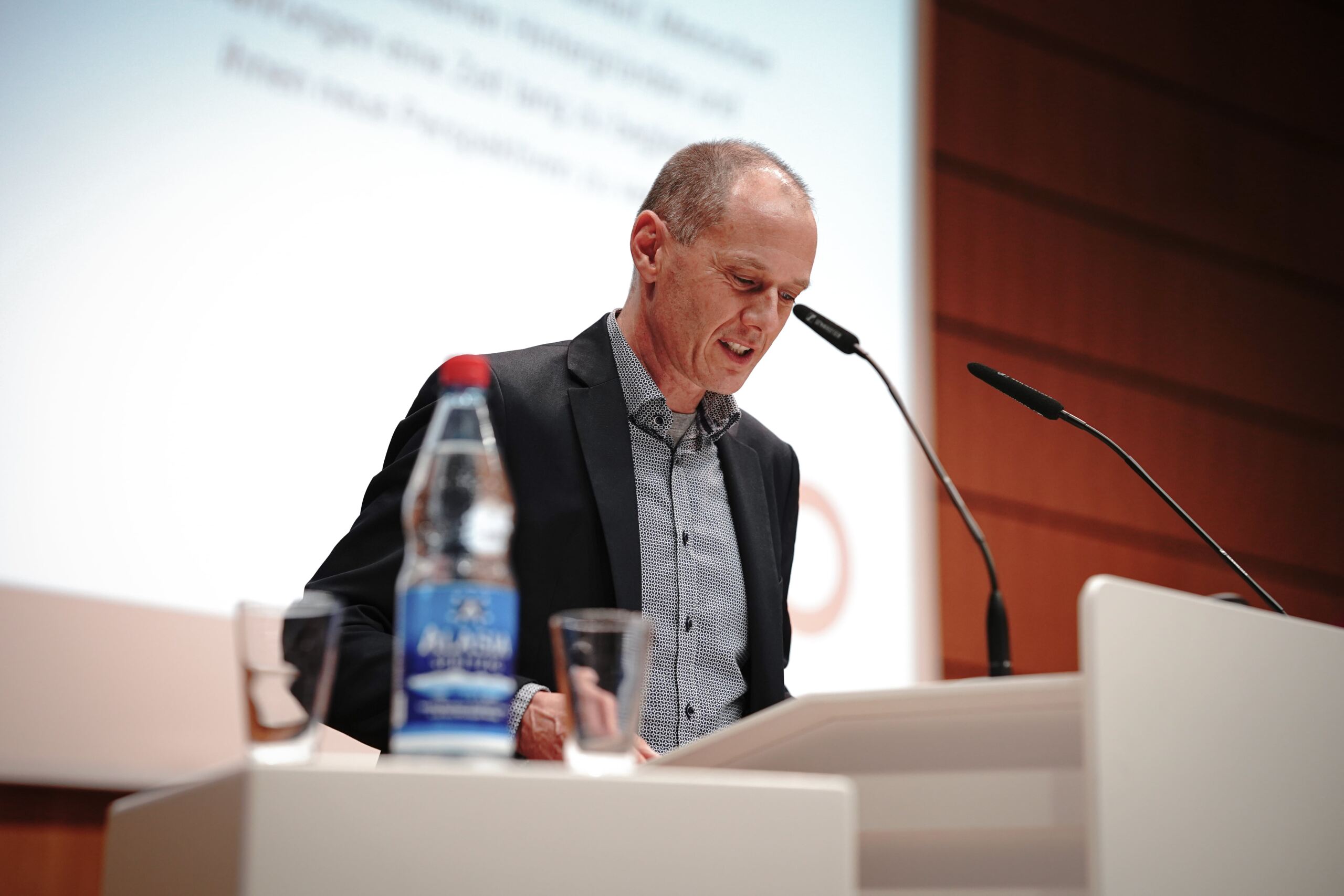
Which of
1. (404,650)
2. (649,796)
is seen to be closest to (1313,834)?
(649,796)

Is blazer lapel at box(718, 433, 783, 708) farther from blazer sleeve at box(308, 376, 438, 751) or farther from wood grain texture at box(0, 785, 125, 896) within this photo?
wood grain texture at box(0, 785, 125, 896)

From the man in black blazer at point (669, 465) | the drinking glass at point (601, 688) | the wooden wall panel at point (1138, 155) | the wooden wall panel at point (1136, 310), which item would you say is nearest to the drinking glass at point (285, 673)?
the drinking glass at point (601, 688)

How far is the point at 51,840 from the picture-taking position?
8.91ft

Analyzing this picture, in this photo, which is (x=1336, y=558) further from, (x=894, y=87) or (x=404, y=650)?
(x=404, y=650)

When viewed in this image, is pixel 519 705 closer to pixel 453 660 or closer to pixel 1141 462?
pixel 453 660

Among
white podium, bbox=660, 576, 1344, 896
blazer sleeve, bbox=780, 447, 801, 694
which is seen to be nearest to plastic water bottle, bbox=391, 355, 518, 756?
white podium, bbox=660, 576, 1344, 896

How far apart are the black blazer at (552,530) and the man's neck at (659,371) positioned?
0.16 feet

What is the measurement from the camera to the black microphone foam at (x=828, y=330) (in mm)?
1901

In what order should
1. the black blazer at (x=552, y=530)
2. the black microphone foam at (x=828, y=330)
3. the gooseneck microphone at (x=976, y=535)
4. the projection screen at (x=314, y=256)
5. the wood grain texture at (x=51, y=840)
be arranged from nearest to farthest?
the gooseneck microphone at (x=976, y=535), the black blazer at (x=552, y=530), the black microphone foam at (x=828, y=330), the projection screen at (x=314, y=256), the wood grain texture at (x=51, y=840)

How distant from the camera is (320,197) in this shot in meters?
2.91

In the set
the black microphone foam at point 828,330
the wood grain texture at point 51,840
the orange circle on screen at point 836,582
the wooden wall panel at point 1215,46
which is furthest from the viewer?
the wooden wall panel at point 1215,46

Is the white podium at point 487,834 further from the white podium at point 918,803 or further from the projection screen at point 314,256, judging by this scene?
the projection screen at point 314,256

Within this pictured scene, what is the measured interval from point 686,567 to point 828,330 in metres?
0.42

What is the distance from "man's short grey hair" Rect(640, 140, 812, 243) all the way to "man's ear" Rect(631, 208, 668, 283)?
0.04ft
